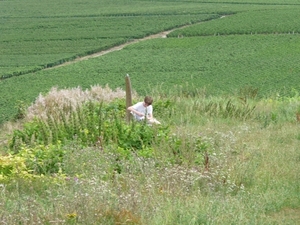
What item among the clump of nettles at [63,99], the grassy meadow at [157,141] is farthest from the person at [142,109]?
the clump of nettles at [63,99]

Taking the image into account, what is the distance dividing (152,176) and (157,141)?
2.53 meters

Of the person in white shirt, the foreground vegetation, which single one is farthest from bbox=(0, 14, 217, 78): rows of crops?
the foreground vegetation

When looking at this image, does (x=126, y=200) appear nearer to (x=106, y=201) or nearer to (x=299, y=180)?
(x=106, y=201)

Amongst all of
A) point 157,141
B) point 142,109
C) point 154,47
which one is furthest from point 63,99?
point 154,47

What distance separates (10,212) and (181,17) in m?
48.7

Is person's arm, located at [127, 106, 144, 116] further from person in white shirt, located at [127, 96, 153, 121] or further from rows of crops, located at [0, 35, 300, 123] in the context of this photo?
rows of crops, located at [0, 35, 300, 123]

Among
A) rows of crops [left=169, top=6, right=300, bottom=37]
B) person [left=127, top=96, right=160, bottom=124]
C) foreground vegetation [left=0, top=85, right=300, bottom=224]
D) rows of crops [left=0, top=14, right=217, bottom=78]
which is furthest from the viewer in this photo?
rows of crops [left=169, top=6, right=300, bottom=37]

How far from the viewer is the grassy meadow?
714 centimetres

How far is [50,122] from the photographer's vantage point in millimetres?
11469

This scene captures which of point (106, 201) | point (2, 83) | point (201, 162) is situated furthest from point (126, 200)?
point (2, 83)

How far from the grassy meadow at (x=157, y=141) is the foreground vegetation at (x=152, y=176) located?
0.02 meters

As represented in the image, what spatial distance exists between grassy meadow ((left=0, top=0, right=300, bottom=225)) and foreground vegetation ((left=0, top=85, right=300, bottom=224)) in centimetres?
2

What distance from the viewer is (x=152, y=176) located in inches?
332

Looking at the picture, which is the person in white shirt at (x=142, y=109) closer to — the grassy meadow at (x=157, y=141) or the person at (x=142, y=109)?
the person at (x=142, y=109)
